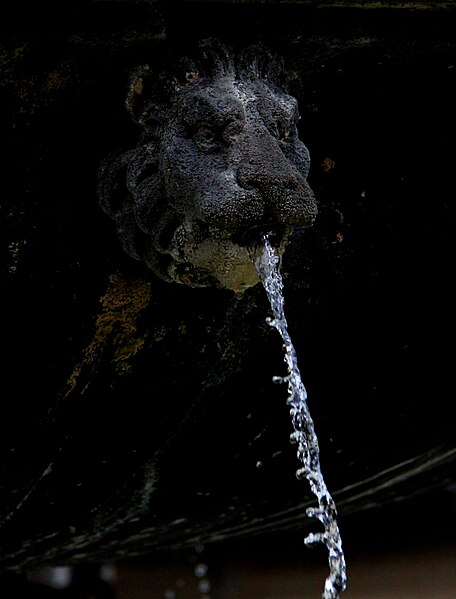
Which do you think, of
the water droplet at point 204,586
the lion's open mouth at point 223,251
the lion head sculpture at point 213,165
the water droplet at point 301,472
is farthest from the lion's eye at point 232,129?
the water droplet at point 204,586

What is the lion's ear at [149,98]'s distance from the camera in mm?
1396

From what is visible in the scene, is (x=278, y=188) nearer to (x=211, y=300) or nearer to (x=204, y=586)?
(x=211, y=300)

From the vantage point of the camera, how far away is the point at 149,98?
1.41m

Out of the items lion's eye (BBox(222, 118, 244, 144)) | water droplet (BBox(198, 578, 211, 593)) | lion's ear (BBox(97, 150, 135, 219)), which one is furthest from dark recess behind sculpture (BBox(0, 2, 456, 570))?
water droplet (BBox(198, 578, 211, 593))

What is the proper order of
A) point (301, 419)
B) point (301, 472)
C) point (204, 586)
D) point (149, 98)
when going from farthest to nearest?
point (204, 586) → point (301, 472) → point (301, 419) → point (149, 98)

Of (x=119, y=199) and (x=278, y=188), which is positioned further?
(x=119, y=199)

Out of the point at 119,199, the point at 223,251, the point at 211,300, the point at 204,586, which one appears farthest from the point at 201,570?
the point at 223,251

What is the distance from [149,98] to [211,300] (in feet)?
1.16

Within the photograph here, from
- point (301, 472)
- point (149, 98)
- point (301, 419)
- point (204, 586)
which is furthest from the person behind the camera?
point (204, 586)

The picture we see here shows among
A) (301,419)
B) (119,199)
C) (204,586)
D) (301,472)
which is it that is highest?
(119,199)

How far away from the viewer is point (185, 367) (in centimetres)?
171

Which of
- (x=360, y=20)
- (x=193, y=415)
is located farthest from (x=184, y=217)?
(x=193, y=415)

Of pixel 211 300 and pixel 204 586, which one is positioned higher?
pixel 211 300

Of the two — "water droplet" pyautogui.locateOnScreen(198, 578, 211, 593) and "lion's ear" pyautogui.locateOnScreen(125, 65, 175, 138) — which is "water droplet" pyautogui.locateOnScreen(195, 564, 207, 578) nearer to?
"water droplet" pyautogui.locateOnScreen(198, 578, 211, 593)
